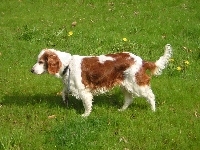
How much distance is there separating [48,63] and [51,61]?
0.07 meters

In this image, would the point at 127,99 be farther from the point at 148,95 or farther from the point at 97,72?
the point at 97,72

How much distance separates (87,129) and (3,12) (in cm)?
973

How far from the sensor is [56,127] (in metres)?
6.54

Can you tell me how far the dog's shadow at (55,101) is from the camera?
7.59 m

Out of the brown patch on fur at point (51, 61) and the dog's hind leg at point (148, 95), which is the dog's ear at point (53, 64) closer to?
the brown patch on fur at point (51, 61)

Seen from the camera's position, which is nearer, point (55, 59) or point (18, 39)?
point (55, 59)

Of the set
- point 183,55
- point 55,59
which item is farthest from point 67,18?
point 55,59

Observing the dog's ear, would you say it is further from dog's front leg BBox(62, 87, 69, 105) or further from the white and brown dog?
dog's front leg BBox(62, 87, 69, 105)

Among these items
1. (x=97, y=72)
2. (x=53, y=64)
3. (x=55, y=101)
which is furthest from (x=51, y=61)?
(x=55, y=101)

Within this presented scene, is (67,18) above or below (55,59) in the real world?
below

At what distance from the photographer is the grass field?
6.30 metres

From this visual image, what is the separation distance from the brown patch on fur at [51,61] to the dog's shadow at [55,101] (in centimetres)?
83

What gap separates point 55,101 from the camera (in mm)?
7797

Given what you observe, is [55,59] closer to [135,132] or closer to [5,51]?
[135,132]
